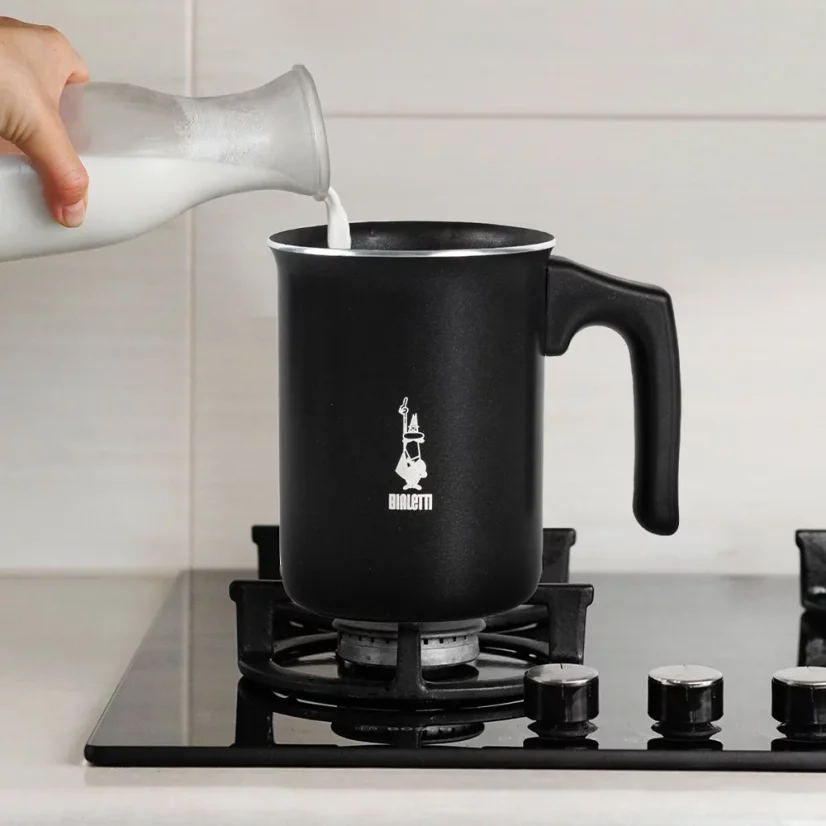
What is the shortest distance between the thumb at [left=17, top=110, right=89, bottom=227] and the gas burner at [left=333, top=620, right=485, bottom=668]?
295 millimetres

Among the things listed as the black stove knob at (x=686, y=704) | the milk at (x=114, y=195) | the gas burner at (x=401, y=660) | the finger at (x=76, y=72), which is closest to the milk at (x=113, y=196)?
the milk at (x=114, y=195)

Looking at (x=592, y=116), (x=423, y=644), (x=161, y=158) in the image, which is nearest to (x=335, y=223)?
(x=161, y=158)

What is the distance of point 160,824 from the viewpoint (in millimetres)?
610

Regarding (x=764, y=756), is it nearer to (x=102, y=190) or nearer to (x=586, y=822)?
(x=586, y=822)

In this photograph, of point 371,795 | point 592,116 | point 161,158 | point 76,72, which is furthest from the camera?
point 592,116

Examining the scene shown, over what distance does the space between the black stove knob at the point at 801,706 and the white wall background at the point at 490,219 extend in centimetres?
40

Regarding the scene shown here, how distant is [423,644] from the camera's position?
2.58ft

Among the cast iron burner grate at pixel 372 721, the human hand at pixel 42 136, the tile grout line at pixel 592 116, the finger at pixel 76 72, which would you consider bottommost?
the cast iron burner grate at pixel 372 721

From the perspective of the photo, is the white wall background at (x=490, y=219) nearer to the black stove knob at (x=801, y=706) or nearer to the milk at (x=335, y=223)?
the milk at (x=335, y=223)

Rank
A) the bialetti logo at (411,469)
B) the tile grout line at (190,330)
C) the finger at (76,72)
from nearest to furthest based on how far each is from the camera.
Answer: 1. the bialetti logo at (411,469)
2. the finger at (76,72)
3. the tile grout line at (190,330)

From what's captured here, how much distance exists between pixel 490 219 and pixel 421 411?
1.29 feet

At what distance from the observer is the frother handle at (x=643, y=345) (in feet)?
2.48

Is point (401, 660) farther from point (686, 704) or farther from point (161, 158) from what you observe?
point (161, 158)

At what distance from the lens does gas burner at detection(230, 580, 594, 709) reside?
0.73 m
